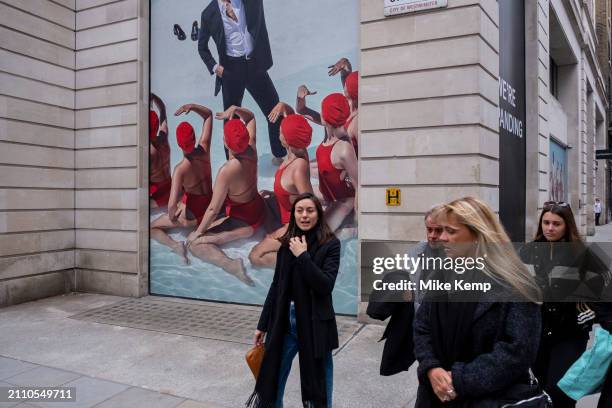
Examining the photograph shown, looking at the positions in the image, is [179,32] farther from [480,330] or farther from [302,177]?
[480,330]

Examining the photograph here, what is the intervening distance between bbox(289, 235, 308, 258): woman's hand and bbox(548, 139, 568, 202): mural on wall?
11216 millimetres

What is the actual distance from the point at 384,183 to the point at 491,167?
5.21ft

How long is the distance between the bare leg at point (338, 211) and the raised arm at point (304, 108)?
1.34 metres

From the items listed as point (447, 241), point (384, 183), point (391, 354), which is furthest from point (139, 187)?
point (447, 241)

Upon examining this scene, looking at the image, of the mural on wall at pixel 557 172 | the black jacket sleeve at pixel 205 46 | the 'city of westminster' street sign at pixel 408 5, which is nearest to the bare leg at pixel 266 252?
the black jacket sleeve at pixel 205 46

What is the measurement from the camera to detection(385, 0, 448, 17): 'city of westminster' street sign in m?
6.66

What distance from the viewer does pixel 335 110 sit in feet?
24.8

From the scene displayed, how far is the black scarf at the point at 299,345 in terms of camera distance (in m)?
3.65

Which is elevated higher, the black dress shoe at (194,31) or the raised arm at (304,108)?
the black dress shoe at (194,31)

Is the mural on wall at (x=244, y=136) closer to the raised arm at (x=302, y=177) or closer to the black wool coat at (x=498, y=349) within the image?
the raised arm at (x=302, y=177)

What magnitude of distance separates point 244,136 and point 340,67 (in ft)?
6.76

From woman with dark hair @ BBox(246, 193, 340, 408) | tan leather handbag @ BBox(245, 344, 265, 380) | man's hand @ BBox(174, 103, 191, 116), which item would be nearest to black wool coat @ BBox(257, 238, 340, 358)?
woman with dark hair @ BBox(246, 193, 340, 408)

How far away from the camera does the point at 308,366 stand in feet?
12.0

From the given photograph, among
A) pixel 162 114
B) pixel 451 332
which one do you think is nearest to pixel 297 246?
pixel 451 332
